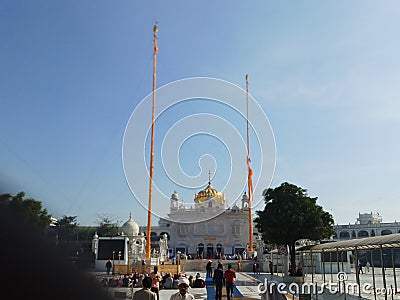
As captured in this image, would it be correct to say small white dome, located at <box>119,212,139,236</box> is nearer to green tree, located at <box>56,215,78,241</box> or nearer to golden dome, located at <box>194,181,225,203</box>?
golden dome, located at <box>194,181,225,203</box>

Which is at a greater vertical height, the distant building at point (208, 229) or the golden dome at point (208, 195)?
the golden dome at point (208, 195)

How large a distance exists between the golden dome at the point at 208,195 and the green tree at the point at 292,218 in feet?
174

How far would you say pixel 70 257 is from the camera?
157 centimetres

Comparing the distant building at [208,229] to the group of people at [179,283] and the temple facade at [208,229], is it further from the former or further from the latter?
the group of people at [179,283]

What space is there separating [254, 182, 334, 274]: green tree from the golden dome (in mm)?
53157

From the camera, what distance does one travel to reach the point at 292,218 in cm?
2617

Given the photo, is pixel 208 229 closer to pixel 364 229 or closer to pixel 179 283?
pixel 364 229

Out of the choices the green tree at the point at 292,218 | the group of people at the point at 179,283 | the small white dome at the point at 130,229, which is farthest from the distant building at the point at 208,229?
the green tree at the point at 292,218

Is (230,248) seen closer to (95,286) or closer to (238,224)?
(238,224)

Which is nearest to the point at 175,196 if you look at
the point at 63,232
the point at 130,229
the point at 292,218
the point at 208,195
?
the point at 208,195

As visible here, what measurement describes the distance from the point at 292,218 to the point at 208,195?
55945 mm

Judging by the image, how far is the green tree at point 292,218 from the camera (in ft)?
86.7

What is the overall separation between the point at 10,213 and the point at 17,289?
0.95 feet

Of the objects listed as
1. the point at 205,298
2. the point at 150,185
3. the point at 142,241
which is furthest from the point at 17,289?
the point at 142,241
